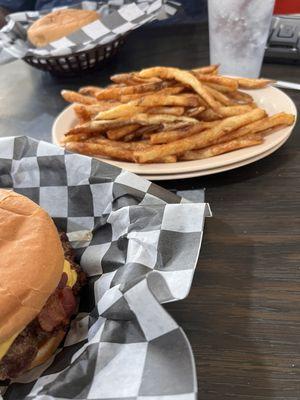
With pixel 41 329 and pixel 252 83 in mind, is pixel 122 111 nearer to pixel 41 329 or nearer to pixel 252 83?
pixel 252 83

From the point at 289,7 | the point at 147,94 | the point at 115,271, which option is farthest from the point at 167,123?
the point at 289,7

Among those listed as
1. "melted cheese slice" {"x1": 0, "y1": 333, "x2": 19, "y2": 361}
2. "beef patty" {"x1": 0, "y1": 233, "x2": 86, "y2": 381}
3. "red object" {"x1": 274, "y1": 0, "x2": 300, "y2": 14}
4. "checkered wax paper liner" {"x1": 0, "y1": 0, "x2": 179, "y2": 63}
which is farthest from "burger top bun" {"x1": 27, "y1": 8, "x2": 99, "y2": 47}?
"melted cheese slice" {"x1": 0, "y1": 333, "x2": 19, "y2": 361}

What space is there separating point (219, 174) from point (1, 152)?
0.63 metres

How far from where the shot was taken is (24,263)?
87cm

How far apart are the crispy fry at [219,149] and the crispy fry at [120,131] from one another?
0.56ft

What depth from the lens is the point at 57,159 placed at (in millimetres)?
1169

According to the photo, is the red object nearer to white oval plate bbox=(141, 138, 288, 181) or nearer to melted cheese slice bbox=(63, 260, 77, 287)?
white oval plate bbox=(141, 138, 288, 181)

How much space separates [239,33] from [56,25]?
3.00 feet

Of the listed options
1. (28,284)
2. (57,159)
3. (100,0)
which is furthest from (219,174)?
(100,0)

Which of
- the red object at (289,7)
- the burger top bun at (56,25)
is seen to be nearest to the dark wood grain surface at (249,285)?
the burger top bun at (56,25)

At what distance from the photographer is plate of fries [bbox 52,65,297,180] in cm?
127

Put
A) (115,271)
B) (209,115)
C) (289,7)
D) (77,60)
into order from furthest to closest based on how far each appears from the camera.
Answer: (289,7), (77,60), (209,115), (115,271)

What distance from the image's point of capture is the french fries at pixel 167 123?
1.29 meters

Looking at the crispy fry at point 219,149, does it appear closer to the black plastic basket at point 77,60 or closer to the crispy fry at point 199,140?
the crispy fry at point 199,140
